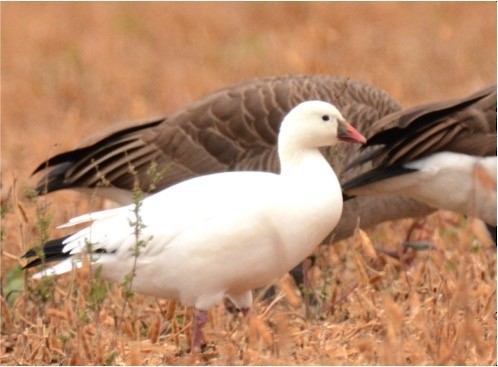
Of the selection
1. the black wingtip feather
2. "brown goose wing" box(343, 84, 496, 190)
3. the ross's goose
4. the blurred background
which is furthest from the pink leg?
the blurred background

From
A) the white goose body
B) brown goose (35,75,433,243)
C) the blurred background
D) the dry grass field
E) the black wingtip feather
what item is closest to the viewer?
the dry grass field

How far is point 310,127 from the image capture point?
14.1 ft

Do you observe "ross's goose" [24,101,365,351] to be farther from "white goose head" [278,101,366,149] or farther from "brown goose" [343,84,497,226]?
"brown goose" [343,84,497,226]

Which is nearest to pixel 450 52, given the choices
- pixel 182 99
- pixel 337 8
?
pixel 337 8

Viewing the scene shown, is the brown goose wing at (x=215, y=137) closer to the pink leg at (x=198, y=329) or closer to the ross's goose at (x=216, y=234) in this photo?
the ross's goose at (x=216, y=234)

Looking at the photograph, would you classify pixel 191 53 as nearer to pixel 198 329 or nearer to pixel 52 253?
pixel 52 253

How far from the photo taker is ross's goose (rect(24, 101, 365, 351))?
12.9 feet

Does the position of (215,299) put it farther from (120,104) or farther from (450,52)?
(450,52)

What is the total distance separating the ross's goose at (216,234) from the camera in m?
3.94

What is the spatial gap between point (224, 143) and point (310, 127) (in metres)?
1.53

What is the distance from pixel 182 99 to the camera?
30.1 ft

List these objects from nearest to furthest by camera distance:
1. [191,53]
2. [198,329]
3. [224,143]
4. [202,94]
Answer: [198,329] → [224,143] → [202,94] → [191,53]

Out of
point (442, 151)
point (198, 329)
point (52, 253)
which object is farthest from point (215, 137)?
point (198, 329)

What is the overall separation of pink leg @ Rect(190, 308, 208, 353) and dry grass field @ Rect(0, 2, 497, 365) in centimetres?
5
